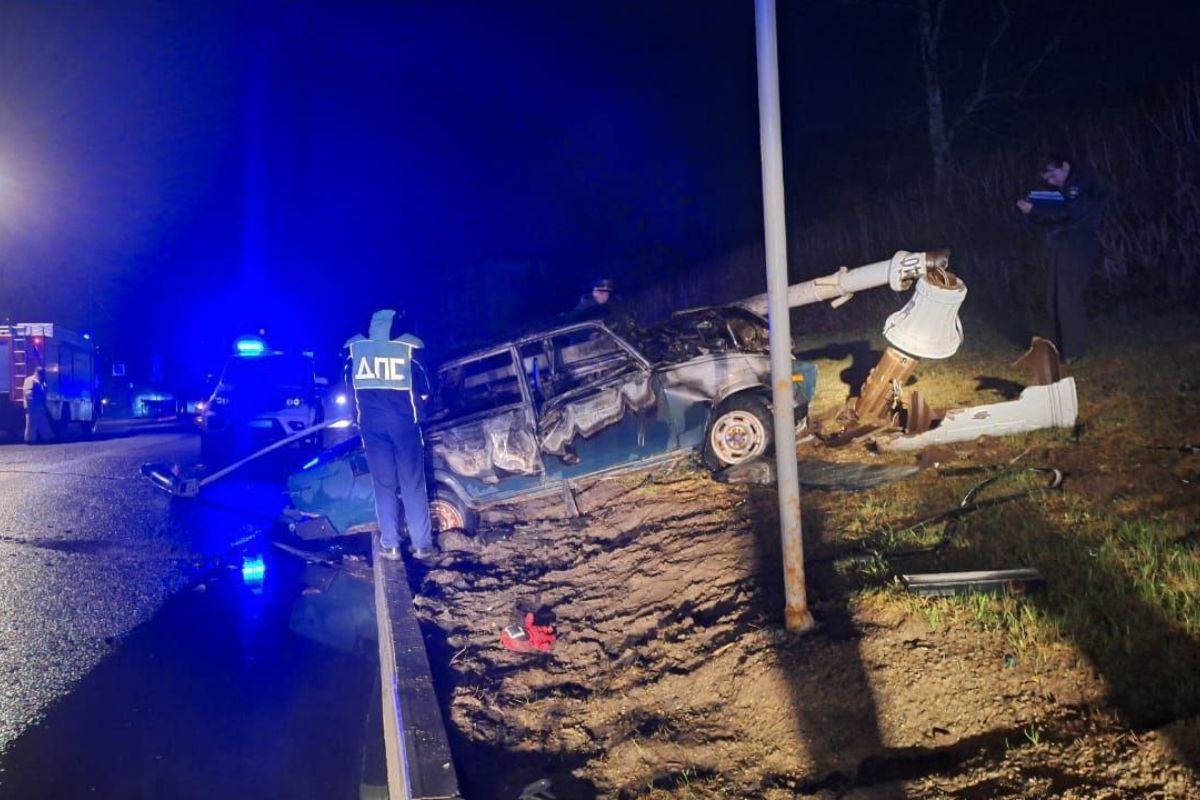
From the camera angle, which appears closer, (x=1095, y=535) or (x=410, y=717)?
(x=410, y=717)

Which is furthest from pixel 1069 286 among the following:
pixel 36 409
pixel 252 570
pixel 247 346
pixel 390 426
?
pixel 36 409

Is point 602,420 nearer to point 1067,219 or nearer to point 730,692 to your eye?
point 730,692

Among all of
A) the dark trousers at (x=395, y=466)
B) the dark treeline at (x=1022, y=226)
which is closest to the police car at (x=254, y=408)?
the dark trousers at (x=395, y=466)

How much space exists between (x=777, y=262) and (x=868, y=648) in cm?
161

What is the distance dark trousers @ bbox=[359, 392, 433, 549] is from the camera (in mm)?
6113

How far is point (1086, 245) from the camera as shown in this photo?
6480 mm

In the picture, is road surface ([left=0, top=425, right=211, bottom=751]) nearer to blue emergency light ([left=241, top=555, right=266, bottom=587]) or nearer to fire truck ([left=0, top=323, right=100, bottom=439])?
blue emergency light ([left=241, top=555, right=266, bottom=587])

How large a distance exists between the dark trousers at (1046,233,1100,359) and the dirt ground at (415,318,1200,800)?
1.07 meters

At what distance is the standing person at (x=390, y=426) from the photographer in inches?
239

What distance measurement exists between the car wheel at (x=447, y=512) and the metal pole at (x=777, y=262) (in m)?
4.09

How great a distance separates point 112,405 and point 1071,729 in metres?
30.4

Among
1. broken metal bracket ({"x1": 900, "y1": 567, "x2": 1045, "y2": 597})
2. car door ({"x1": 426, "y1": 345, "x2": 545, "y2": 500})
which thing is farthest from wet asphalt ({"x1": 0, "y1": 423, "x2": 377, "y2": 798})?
broken metal bracket ({"x1": 900, "y1": 567, "x2": 1045, "y2": 597})

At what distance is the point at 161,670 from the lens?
4.58 m

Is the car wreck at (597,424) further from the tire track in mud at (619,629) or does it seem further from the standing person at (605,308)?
the tire track in mud at (619,629)
